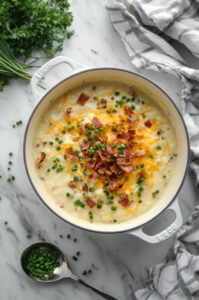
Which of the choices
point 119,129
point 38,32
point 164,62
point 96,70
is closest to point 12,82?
point 38,32

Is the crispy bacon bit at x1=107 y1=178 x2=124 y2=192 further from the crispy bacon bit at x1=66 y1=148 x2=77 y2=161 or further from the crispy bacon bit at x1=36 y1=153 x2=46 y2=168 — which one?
the crispy bacon bit at x1=36 y1=153 x2=46 y2=168

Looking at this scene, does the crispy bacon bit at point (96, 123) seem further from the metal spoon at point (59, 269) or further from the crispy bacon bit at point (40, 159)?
the metal spoon at point (59, 269)

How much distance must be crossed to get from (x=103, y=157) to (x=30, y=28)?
1217 millimetres

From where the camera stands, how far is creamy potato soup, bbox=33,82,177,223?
127 inches

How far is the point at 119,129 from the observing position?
3252mm

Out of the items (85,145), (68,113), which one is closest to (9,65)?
(68,113)

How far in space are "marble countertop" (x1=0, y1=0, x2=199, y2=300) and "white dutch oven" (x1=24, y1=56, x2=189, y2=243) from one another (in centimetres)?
27

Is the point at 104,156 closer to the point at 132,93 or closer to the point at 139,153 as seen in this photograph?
the point at 139,153

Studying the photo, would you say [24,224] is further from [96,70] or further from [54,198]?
[96,70]

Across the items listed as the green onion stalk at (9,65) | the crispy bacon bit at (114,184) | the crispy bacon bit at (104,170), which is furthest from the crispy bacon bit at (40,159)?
the green onion stalk at (9,65)

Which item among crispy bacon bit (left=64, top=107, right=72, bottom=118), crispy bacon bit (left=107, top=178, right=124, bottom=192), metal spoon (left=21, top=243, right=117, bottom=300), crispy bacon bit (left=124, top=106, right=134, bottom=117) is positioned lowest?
metal spoon (left=21, top=243, right=117, bottom=300)

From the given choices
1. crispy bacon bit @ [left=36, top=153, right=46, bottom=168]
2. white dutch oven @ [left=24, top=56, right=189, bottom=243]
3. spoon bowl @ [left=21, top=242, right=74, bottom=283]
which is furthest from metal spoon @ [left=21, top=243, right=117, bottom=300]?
crispy bacon bit @ [left=36, top=153, right=46, bottom=168]

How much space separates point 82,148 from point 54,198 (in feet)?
1.51

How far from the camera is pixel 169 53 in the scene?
11.4 ft
